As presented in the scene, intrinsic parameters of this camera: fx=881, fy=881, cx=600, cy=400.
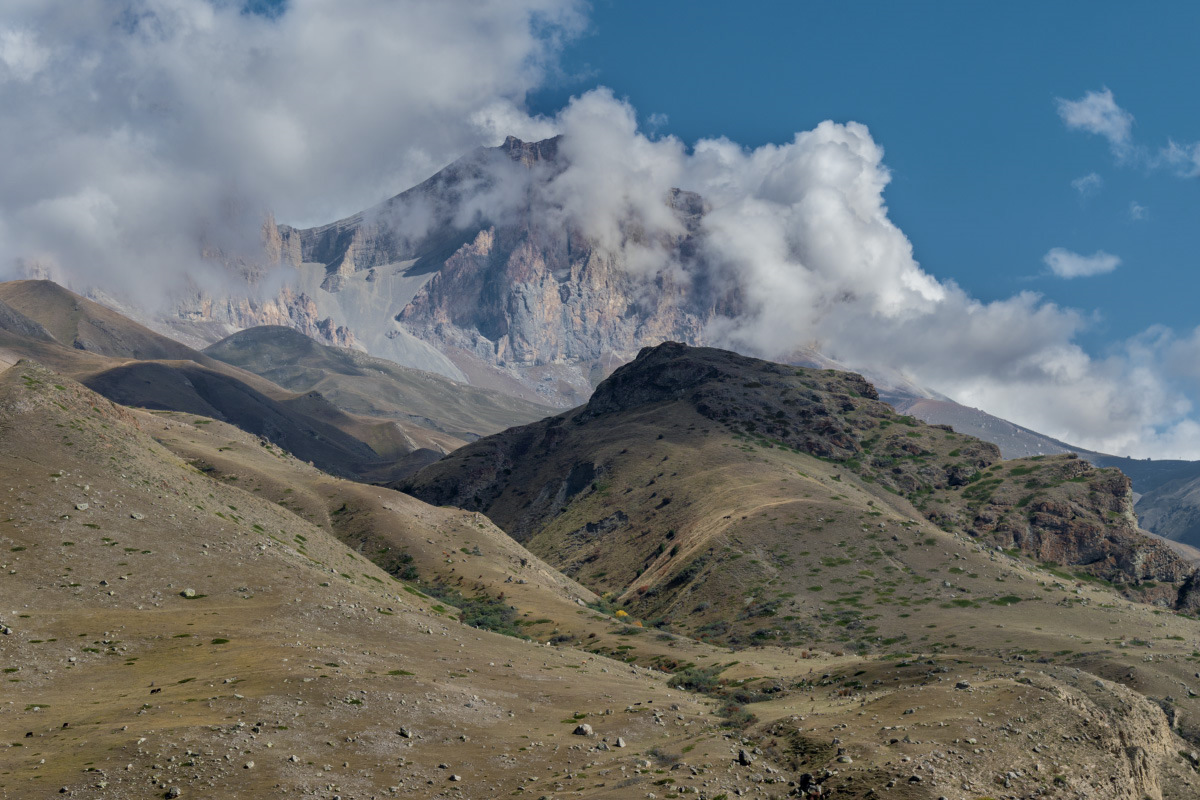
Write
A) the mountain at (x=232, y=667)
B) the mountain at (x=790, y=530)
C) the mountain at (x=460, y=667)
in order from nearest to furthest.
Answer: the mountain at (x=232, y=667)
the mountain at (x=460, y=667)
the mountain at (x=790, y=530)

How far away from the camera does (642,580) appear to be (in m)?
147

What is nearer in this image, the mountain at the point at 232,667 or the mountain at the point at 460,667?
the mountain at the point at 232,667

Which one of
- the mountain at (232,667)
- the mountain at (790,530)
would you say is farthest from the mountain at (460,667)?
the mountain at (790,530)

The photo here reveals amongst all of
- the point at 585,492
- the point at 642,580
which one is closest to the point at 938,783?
the point at 642,580

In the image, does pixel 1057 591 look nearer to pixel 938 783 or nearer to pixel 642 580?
pixel 642 580

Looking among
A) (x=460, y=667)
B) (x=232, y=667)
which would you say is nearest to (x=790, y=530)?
(x=460, y=667)

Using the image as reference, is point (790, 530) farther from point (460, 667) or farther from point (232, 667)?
point (232, 667)

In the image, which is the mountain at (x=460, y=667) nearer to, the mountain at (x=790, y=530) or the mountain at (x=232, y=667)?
the mountain at (x=232, y=667)

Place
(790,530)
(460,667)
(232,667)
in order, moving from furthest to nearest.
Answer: (790,530) → (460,667) → (232,667)

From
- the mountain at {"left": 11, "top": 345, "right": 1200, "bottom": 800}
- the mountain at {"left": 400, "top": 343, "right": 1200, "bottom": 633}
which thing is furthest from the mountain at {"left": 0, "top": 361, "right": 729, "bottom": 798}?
the mountain at {"left": 400, "top": 343, "right": 1200, "bottom": 633}

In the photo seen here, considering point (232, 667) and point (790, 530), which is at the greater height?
point (790, 530)

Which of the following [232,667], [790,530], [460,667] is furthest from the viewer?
[790,530]

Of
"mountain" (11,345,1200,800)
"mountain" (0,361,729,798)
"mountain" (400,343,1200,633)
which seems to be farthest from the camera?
"mountain" (400,343,1200,633)

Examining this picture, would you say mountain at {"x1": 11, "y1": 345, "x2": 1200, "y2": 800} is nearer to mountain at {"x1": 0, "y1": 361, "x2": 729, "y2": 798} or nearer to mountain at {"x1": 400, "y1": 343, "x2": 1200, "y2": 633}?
mountain at {"x1": 0, "y1": 361, "x2": 729, "y2": 798}
